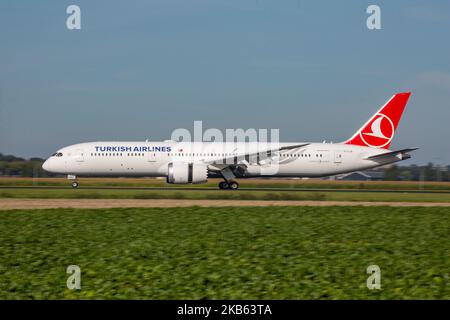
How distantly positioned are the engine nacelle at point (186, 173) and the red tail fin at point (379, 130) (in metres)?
13.9

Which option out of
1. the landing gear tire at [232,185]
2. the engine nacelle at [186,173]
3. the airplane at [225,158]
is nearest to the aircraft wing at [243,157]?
the airplane at [225,158]

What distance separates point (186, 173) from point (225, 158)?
4165 mm

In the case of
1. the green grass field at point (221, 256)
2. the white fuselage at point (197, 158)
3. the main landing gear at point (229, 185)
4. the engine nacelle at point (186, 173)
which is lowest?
the green grass field at point (221, 256)

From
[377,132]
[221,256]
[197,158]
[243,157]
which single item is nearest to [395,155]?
[377,132]

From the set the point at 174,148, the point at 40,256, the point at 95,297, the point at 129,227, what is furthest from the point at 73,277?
the point at 174,148

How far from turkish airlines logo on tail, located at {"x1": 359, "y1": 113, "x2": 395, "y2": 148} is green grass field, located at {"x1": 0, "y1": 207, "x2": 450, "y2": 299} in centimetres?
2952

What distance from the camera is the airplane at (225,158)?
47219 mm

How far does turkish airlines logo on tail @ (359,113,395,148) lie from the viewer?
52250 mm

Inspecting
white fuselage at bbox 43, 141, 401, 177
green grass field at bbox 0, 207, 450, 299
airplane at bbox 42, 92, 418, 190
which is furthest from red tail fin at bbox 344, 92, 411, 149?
green grass field at bbox 0, 207, 450, 299

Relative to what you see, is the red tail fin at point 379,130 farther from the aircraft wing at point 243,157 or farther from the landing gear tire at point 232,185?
the landing gear tire at point 232,185

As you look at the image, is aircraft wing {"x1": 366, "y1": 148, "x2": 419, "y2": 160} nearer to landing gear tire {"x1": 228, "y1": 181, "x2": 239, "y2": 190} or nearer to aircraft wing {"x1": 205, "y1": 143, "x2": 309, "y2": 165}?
aircraft wing {"x1": 205, "y1": 143, "x2": 309, "y2": 165}

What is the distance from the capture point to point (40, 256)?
53.4 ft
